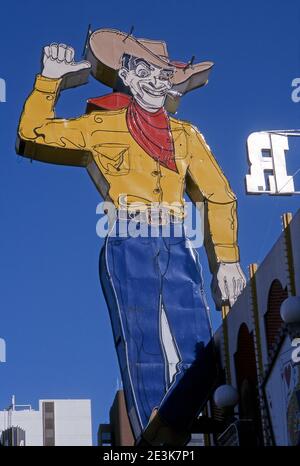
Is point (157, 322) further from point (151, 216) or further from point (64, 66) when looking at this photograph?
point (64, 66)

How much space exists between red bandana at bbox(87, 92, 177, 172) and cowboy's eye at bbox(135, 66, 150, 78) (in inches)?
33.5

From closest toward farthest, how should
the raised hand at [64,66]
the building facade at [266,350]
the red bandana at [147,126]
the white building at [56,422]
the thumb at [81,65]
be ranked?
1. the building facade at [266,350]
2. the red bandana at [147,126]
3. the raised hand at [64,66]
4. the thumb at [81,65]
5. the white building at [56,422]

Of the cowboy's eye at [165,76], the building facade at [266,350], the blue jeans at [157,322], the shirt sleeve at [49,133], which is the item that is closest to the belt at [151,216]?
the blue jeans at [157,322]

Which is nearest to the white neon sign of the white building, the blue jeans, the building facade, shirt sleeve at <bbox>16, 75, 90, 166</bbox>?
the building facade

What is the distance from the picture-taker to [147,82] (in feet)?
104

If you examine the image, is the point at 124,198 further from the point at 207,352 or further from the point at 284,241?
the point at 284,241

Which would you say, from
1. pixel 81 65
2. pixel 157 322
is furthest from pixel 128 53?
pixel 157 322

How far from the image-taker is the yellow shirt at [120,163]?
2947 centimetres

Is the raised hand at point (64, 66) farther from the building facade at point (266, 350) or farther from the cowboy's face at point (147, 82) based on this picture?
the building facade at point (266, 350)

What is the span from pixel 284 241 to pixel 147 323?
534cm

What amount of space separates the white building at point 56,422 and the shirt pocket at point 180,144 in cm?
5122

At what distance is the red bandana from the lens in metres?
30.4

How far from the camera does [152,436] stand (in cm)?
2598
